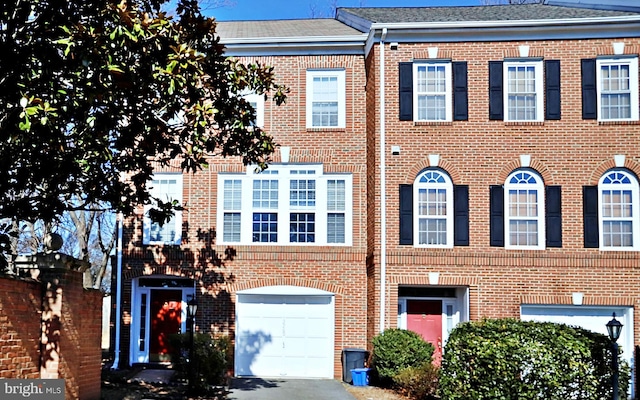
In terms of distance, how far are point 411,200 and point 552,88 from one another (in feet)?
15.0

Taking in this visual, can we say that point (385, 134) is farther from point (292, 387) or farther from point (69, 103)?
point (69, 103)

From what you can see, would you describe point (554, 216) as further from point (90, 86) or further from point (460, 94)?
point (90, 86)

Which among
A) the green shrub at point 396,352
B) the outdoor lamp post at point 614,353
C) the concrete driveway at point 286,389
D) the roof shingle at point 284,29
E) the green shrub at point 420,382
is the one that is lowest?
the concrete driveway at point 286,389

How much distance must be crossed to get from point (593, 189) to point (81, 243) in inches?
725

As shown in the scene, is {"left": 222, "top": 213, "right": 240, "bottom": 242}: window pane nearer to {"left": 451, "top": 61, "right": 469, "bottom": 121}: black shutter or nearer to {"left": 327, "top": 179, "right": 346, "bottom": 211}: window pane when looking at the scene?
{"left": 327, "top": 179, "right": 346, "bottom": 211}: window pane

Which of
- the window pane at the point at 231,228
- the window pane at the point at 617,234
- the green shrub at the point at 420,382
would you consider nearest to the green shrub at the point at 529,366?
the green shrub at the point at 420,382

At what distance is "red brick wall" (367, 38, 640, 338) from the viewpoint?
60.7ft

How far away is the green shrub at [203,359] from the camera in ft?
53.8

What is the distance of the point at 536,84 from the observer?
1917 centimetres

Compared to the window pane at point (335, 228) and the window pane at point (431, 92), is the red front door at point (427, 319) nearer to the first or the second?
the window pane at point (335, 228)

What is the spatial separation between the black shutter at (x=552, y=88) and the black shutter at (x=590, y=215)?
80.6 inches

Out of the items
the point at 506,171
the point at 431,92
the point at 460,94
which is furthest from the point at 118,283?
the point at 506,171

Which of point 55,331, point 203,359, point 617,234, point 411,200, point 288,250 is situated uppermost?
point 411,200

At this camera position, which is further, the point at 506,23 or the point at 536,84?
the point at 536,84
